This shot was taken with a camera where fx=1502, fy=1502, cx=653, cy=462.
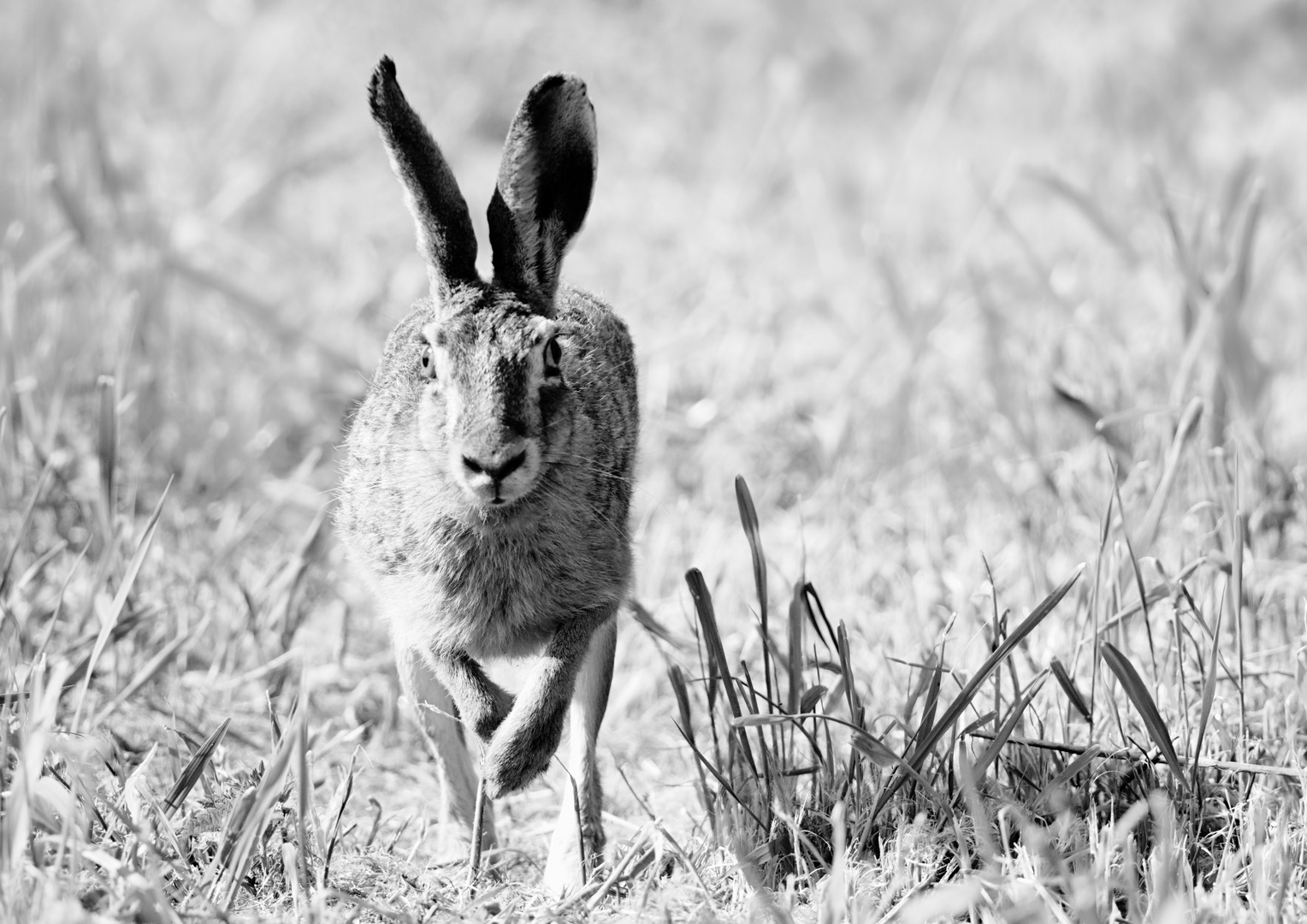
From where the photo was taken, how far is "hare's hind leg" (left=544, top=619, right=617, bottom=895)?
11.3 feet

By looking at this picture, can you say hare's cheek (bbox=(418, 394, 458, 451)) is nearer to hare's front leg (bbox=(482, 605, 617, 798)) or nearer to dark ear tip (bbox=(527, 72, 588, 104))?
hare's front leg (bbox=(482, 605, 617, 798))

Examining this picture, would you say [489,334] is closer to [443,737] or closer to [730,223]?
[443,737]

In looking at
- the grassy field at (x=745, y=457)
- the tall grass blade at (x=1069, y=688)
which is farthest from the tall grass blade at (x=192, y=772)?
the tall grass blade at (x=1069, y=688)

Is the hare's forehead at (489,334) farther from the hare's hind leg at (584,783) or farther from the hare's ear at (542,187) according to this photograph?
the hare's hind leg at (584,783)

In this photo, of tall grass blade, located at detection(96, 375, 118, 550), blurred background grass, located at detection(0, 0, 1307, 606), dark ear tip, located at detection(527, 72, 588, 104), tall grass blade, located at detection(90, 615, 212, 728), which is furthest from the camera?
blurred background grass, located at detection(0, 0, 1307, 606)

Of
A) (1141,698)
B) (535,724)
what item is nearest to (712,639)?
(535,724)

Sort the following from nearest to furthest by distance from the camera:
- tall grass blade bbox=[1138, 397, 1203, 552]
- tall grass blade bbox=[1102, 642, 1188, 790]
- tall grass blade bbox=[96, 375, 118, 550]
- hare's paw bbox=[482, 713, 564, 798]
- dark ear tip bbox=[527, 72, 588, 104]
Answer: tall grass blade bbox=[1102, 642, 1188, 790] < hare's paw bbox=[482, 713, 564, 798] < dark ear tip bbox=[527, 72, 588, 104] < tall grass blade bbox=[1138, 397, 1203, 552] < tall grass blade bbox=[96, 375, 118, 550]

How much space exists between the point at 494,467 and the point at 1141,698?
1.44m

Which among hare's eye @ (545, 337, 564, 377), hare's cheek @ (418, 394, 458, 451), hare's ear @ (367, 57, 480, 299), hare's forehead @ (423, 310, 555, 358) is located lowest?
hare's cheek @ (418, 394, 458, 451)

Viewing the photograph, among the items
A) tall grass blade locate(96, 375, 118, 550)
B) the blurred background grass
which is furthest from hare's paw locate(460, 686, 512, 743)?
the blurred background grass

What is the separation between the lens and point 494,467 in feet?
A: 10.4

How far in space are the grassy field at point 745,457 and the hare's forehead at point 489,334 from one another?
59 cm

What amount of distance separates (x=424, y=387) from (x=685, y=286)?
397 cm

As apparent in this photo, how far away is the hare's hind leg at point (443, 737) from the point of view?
3836mm
